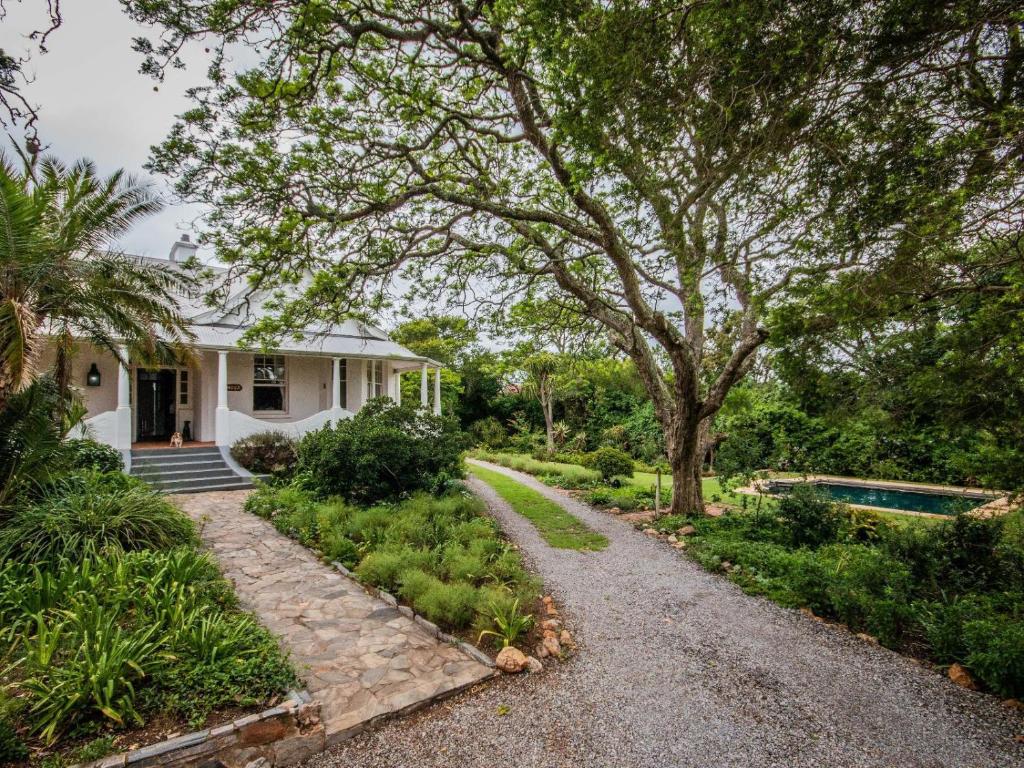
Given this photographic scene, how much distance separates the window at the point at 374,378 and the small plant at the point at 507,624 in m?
13.2

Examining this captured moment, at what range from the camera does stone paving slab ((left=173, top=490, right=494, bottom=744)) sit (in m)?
3.60

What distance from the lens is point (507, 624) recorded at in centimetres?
457

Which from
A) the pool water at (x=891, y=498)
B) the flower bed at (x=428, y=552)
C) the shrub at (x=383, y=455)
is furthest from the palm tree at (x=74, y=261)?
the pool water at (x=891, y=498)

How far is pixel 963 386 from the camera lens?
4809 mm

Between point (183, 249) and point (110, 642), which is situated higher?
point (183, 249)

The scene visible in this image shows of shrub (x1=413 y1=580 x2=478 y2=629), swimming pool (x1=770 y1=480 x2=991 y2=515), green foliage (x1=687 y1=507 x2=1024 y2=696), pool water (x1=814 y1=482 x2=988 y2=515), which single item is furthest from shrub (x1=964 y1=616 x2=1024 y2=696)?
pool water (x1=814 y1=482 x2=988 y2=515)

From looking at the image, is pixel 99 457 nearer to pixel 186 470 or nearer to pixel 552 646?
pixel 186 470

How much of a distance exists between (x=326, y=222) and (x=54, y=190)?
4.54 meters

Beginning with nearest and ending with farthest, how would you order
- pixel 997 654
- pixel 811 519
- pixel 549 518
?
pixel 997 654, pixel 811 519, pixel 549 518

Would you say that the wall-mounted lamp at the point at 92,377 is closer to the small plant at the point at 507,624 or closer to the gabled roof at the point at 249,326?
the gabled roof at the point at 249,326

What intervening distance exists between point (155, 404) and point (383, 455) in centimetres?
979

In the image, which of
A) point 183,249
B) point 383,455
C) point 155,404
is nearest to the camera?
point 383,455

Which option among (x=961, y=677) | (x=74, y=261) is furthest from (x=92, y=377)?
(x=961, y=677)

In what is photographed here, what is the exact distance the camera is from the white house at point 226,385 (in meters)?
12.7
